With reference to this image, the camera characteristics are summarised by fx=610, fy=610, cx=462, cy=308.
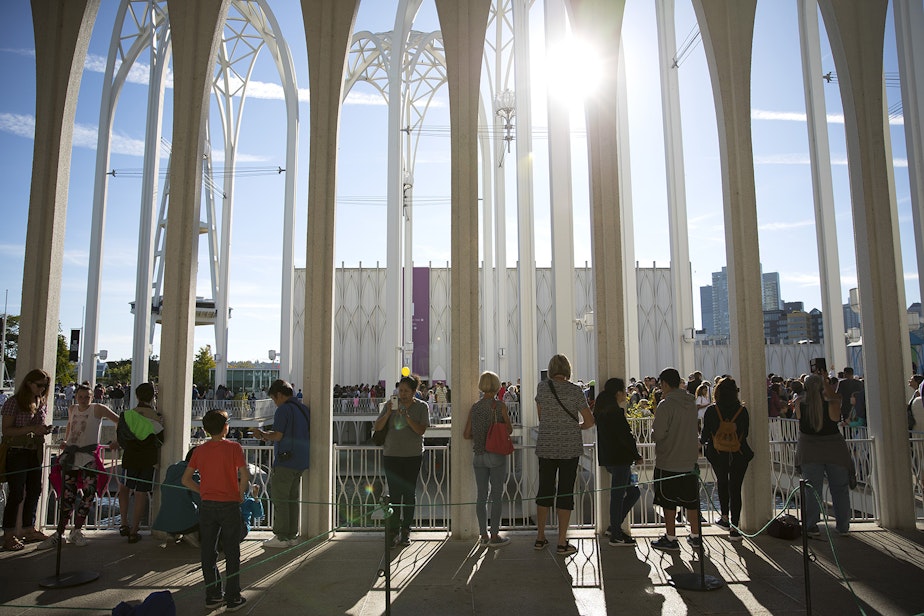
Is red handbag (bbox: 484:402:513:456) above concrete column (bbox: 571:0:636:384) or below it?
below

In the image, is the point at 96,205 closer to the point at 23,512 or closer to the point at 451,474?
the point at 23,512

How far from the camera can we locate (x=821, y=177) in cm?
1580

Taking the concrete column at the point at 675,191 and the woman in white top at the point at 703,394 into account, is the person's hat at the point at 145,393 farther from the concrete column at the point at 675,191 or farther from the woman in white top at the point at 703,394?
the concrete column at the point at 675,191

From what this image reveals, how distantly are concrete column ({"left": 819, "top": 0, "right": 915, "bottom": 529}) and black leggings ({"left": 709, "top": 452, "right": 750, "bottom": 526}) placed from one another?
1768 millimetres

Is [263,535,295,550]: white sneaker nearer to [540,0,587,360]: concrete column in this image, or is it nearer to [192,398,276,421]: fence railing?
[540,0,587,360]: concrete column

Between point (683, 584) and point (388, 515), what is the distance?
2.59 m

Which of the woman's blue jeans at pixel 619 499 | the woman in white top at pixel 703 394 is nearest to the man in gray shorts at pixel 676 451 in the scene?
the woman's blue jeans at pixel 619 499

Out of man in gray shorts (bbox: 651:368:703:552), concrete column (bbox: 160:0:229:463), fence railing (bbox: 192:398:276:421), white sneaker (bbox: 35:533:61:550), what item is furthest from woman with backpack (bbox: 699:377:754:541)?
fence railing (bbox: 192:398:276:421)

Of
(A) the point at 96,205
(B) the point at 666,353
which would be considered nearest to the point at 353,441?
(A) the point at 96,205

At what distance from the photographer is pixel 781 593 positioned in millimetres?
4672

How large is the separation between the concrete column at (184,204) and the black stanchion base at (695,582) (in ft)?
16.7

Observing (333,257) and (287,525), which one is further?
(333,257)

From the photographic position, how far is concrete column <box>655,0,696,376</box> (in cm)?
1770

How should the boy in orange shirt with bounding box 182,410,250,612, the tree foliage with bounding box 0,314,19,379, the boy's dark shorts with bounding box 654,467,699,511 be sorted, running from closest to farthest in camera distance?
1. the boy in orange shirt with bounding box 182,410,250,612
2. the boy's dark shorts with bounding box 654,467,699,511
3. the tree foliage with bounding box 0,314,19,379
